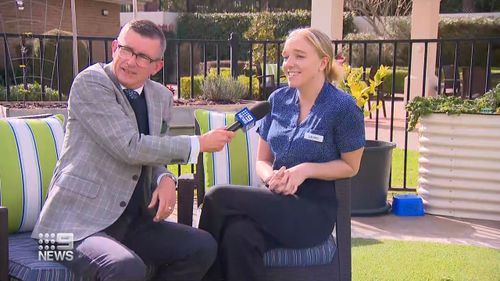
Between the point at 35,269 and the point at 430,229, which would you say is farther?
the point at 430,229

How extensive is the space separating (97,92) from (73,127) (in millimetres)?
180

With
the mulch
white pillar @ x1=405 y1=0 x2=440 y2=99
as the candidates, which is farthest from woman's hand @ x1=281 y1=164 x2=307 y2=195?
white pillar @ x1=405 y1=0 x2=440 y2=99

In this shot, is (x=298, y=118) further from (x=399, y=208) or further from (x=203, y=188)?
(x=399, y=208)

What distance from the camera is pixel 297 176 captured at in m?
2.63

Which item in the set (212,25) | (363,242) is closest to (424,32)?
(363,242)

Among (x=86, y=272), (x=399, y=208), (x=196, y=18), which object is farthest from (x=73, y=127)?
(x=196, y=18)

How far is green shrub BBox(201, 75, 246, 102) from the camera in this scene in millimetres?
6836

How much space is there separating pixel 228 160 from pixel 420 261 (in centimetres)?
133

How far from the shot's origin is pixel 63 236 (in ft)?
7.56

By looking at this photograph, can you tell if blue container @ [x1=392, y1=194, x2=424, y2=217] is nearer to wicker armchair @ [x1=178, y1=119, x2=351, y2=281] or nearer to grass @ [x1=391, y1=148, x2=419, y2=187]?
grass @ [x1=391, y1=148, x2=419, y2=187]

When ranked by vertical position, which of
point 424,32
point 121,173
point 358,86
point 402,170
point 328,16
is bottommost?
point 402,170

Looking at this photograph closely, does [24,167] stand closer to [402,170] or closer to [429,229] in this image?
[429,229]

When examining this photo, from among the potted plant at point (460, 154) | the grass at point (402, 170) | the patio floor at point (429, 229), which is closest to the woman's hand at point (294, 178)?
the patio floor at point (429, 229)

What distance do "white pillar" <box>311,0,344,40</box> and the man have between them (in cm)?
692
